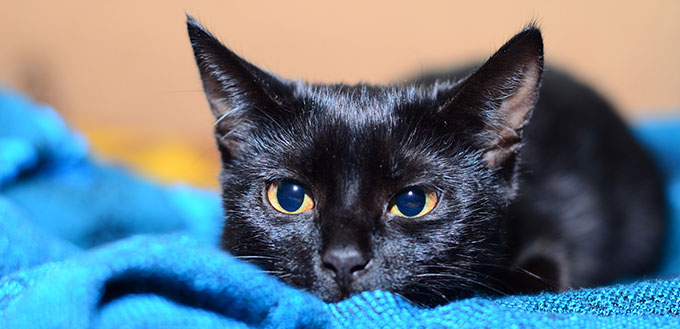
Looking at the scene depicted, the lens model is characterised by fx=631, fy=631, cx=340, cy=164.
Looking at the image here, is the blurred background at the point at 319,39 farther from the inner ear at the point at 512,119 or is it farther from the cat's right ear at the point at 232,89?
the inner ear at the point at 512,119

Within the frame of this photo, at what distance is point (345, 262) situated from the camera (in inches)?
38.0

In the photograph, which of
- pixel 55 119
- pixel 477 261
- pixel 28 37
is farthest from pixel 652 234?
pixel 28 37

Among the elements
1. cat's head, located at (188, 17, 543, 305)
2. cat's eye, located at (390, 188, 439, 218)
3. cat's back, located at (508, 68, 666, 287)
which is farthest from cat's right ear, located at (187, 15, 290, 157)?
cat's back, located at (508, 68, 666, 287)

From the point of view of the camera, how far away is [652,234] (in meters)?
1.96

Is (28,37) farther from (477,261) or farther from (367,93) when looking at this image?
(477,261)

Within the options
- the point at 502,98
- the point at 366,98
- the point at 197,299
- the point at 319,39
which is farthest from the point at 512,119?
the point at 319,39

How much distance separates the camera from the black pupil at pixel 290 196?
1092 millimetres

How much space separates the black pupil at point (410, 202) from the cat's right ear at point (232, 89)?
0.30m

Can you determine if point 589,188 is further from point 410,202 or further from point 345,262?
point 345,262

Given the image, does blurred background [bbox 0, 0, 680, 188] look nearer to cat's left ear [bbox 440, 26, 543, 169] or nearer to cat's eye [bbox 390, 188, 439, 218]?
cat's left ear [bbox 440, 26, 543, 169]

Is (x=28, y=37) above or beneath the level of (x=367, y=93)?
beneath

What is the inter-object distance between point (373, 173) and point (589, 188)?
41.9 inches

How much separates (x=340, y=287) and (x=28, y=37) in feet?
9.60

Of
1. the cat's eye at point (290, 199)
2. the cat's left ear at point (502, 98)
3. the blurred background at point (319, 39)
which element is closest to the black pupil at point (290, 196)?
the cat's eye at point (290, 199)
